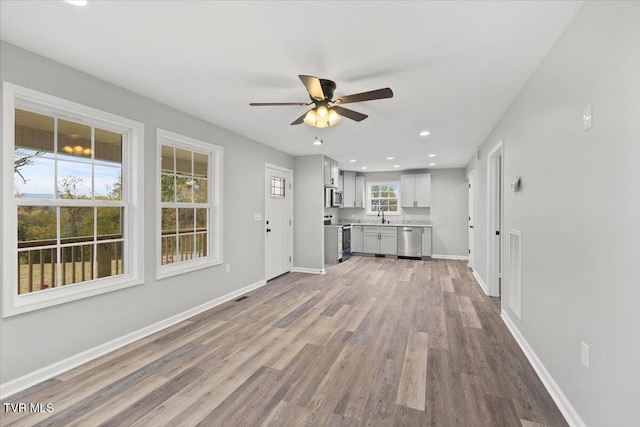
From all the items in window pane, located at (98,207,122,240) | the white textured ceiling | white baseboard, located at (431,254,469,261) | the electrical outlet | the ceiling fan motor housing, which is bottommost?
white baseboard, located at (431,254,469,261)

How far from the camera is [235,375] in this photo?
2213 millimetres

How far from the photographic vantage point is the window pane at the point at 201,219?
3.74 m

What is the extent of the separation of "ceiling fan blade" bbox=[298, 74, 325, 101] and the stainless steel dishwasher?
5.65 meters

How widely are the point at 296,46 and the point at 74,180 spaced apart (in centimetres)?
223

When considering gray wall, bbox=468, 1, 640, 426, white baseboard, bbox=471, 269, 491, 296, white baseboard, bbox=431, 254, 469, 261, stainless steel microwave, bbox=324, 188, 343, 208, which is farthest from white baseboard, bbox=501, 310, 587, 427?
white baseboard, bbox=431, 254, 469, 261

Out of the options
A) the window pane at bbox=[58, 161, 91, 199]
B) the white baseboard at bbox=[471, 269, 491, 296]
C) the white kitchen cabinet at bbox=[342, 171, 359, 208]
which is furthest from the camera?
the white kitchen cabinet at bbox=[342, 171, 359, 208]

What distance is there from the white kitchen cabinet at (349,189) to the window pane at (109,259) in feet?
19.8

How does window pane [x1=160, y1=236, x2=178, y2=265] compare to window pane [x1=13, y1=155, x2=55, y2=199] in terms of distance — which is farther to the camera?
window pane [x1=160, y1=236, x2=178, y2=265]

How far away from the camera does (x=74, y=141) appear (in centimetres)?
248

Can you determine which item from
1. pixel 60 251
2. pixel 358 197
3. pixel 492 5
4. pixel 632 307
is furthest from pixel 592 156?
pixel 358 197

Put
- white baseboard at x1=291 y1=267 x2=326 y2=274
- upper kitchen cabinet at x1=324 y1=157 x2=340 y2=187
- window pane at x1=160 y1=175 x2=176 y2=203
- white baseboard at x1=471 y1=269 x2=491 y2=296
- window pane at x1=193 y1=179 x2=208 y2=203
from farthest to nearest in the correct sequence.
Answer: upper kitchen cabinet at x1=324 y1=157 x2=340 y2=187 → white baseboard at x1=291 y1=267 x2=326 y2=274 → white baseboard at x1=471 y1=269 x2=491 y2=296 → window pane at x1=193 y1=179 x2=208 y2=203 → window pane at x1=160 y1=175 x2=176 y2=203

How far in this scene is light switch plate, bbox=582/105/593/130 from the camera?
151 cm

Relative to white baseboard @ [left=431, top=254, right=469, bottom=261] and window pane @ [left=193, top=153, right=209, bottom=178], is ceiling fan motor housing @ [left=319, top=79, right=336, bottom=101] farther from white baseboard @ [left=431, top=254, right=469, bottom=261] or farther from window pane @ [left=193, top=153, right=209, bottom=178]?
white baseboard @ [left=431, top=254, right=469, bottom=261]

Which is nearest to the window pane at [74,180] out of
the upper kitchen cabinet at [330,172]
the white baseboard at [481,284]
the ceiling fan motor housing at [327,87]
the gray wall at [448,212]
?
the ceiling fan motor housing at [327,87]
